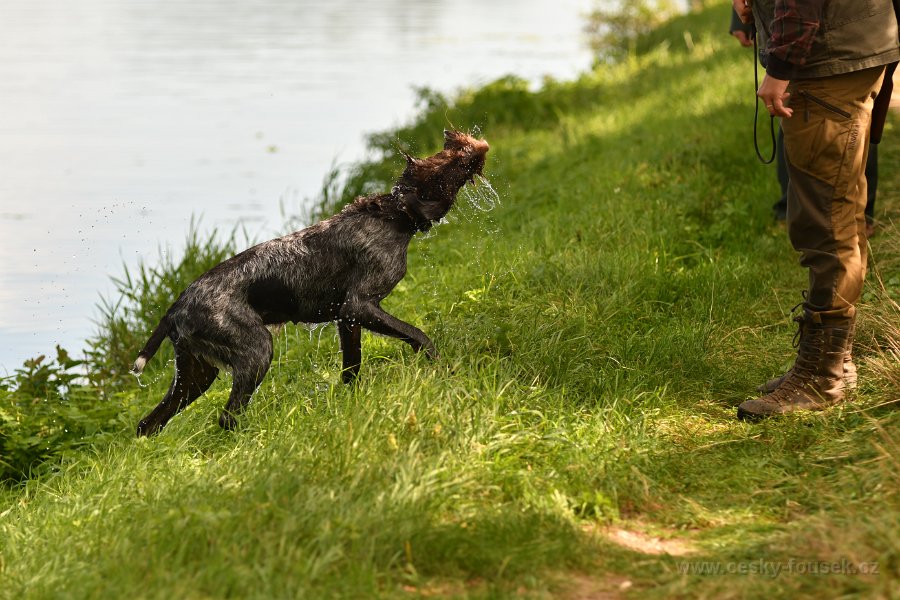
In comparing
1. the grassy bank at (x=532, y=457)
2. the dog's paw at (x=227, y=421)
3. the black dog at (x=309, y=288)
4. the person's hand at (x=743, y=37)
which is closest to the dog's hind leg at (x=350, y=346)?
the black dog at (x=309, y=288)

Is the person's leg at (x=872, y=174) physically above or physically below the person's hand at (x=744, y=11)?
below

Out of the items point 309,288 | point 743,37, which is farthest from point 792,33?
point 743,37

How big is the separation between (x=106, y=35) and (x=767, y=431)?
74.6 ft

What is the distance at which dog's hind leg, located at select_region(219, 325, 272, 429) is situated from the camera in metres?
5.43

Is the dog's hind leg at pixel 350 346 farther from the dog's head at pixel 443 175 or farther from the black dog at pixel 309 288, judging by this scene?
the dog's head at pixel 443 175

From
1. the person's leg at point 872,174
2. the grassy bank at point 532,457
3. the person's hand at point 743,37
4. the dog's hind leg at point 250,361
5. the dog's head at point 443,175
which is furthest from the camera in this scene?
the person's hand at point 743,37

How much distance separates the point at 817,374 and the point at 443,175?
216cm

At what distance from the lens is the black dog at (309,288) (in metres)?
5.43

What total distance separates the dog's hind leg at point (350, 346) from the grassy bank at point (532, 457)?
0.13 m

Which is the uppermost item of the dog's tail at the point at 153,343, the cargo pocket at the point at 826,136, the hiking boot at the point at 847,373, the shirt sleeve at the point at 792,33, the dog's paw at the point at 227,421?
the shirt sleeve at the point at 792,33

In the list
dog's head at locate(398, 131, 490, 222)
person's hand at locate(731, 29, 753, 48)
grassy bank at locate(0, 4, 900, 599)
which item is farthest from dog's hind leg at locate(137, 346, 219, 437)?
person's hand at locate(731, 29, 753, 48)

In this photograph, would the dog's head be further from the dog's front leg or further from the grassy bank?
the grassy bank

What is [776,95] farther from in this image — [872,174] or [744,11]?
[872,174]

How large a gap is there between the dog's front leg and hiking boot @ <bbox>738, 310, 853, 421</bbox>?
165 cm
